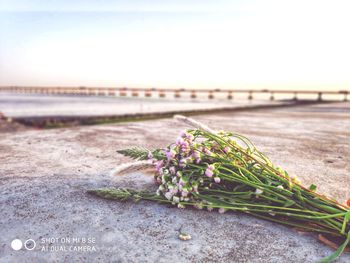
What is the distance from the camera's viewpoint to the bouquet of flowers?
1567mm

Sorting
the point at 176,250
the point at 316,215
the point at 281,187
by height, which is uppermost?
the point at 281,187

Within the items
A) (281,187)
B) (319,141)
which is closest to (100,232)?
(281,187)

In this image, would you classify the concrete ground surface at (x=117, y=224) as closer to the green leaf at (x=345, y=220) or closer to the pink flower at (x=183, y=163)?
the green leaf at (x=345, y=220)

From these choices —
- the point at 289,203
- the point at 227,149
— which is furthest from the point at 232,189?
the point at 289,203

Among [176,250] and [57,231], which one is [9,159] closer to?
[57,231]

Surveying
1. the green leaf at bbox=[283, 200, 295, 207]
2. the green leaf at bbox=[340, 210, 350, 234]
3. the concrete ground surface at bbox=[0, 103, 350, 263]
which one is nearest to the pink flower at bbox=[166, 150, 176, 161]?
the concrete ground surface at bbox=[0, 103, 350, 263]

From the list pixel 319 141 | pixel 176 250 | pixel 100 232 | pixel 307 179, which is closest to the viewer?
pixel 176 250

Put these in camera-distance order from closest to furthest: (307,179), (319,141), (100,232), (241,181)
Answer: (100,232)
(241,181)
(307,179)
(319,141)

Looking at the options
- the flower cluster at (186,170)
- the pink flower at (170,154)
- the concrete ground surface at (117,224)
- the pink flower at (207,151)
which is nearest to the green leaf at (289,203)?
the concrete ground surface at (117,224)

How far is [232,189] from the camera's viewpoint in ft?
5.86

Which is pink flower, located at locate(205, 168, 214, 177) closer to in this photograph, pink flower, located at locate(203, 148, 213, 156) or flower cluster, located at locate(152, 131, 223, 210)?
flower cluster, located at locate(152, 131, 223, 210)

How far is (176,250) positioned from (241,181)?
0.52 meters

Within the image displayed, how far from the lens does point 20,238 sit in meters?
1.47

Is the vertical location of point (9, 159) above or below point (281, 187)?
below
